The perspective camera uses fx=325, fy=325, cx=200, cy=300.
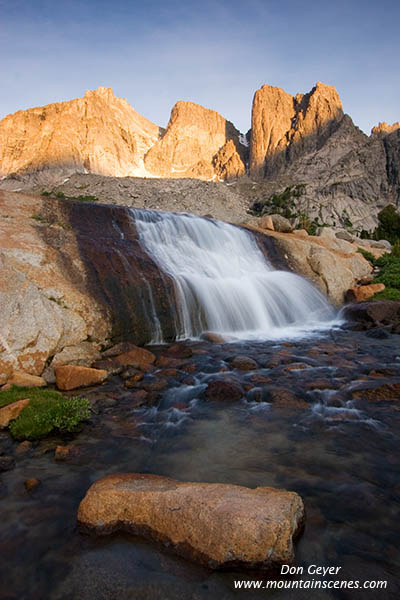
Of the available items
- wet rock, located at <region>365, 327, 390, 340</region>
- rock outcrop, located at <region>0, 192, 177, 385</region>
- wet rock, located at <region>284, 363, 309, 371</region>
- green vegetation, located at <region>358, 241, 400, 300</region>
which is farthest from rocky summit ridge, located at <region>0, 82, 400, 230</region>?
wet rock, located at <region>284, 363, 309, 371</region>

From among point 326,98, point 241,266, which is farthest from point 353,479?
point 326,98

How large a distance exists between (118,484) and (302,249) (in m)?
20.6

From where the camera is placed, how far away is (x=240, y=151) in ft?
552

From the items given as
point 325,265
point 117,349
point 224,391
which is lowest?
point 224,391

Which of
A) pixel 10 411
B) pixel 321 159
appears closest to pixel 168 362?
pixel 10 411

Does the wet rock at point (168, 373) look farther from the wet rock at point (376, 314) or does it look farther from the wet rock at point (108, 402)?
the wet rock at point (376, 314)

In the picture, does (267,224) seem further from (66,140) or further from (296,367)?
(66,140)

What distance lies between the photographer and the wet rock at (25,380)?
7297mm

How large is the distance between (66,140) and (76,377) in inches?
5560

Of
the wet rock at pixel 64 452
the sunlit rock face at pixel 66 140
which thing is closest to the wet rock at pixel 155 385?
the wet rock at pixel 64 452

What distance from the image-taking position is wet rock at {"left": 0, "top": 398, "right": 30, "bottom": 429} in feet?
19.1

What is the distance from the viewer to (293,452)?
16.7ft

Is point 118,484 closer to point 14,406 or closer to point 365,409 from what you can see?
point 14,406

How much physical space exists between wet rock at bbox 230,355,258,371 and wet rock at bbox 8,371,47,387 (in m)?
4.92
